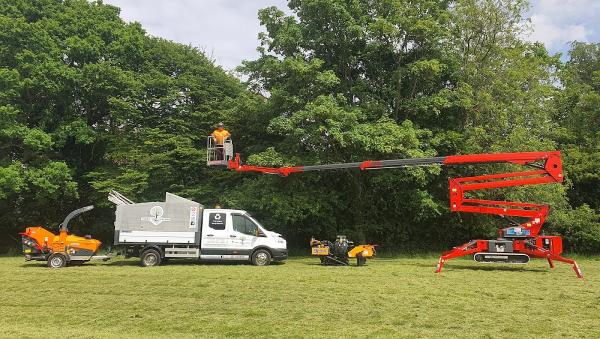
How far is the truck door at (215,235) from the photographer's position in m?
16.9

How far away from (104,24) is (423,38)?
55.5 ft

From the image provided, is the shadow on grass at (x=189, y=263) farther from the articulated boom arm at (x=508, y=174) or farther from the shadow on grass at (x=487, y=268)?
the shadow on grass at (x=487, y=268)

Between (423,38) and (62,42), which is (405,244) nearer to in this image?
(423,38)

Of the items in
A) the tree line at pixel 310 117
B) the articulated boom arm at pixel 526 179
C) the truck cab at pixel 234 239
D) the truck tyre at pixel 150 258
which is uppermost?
the tree line at pixel 310 117

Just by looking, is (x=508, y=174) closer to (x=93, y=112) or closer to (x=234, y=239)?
(x=234, y=239)

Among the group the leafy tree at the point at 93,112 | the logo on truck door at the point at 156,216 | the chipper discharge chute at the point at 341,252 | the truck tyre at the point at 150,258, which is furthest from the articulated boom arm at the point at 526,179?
the leafy tree at the point at 93,112

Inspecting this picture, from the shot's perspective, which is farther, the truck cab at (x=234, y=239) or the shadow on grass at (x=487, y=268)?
the truck cab at (x=234, y=239)

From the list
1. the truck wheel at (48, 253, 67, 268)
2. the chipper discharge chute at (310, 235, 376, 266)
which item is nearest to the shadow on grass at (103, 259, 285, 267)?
the truck wheel at (48, 253, 67, 268)

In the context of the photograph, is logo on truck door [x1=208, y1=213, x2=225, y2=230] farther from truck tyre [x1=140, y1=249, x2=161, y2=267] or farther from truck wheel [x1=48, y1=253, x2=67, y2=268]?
truck wheel [x1=48, y1=253, x2=67, y2=268]

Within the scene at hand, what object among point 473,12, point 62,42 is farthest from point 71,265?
point 473,12

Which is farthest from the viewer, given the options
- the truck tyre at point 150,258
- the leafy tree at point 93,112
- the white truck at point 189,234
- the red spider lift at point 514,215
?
the leafy tree at point 93,112

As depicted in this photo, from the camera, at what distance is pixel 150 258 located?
55.4 ft

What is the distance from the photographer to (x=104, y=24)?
26094 mm

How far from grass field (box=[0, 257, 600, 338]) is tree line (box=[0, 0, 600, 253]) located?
6844mm
